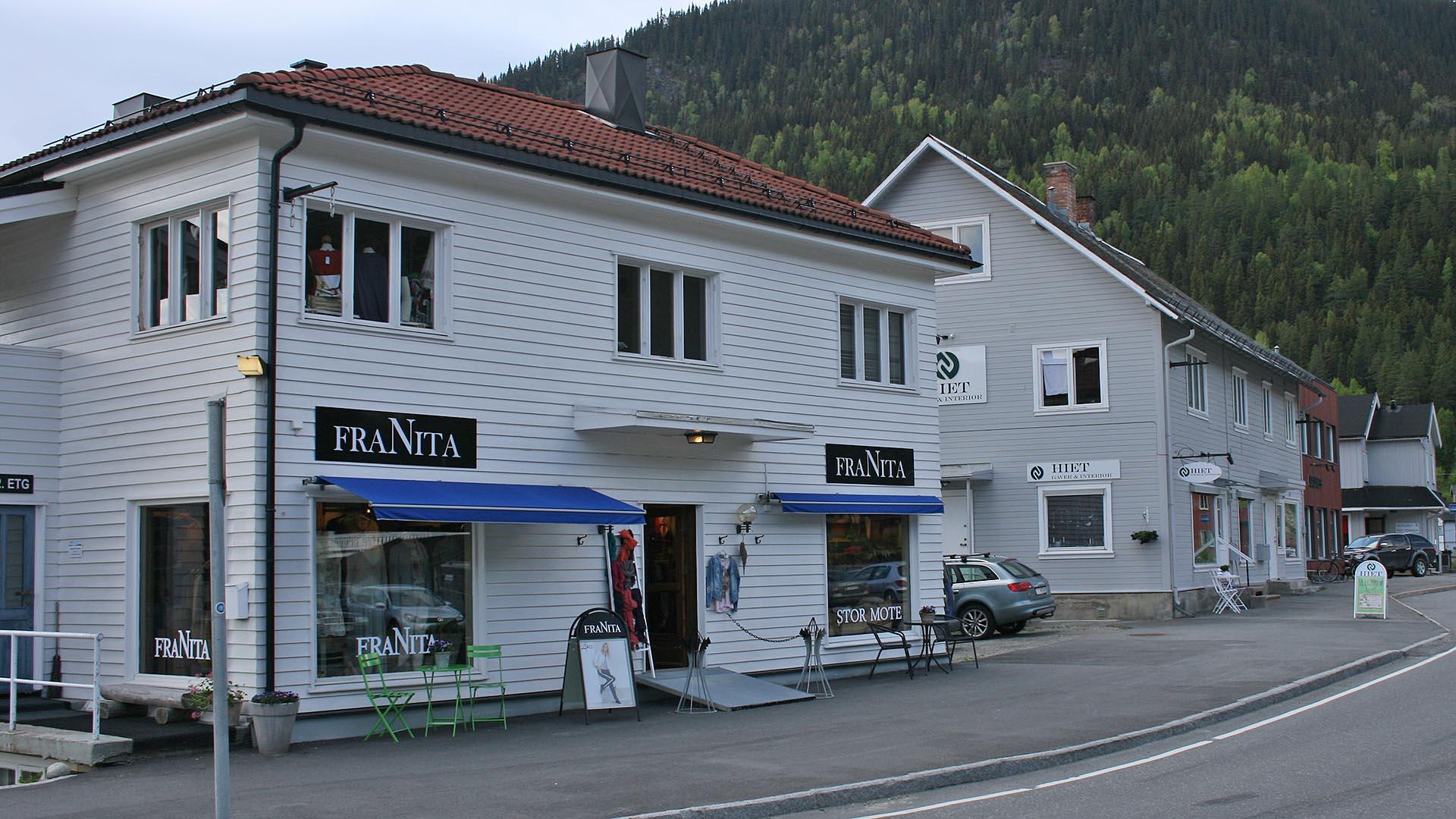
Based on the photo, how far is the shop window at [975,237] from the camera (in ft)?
104

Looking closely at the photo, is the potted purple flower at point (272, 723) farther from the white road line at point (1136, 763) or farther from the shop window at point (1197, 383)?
the shop window at point (1197, 383)

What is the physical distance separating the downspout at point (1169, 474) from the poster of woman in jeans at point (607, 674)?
17.6m

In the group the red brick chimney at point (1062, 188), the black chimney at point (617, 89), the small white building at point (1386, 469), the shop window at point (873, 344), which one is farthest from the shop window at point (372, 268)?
the small white building at point (1386, 469)

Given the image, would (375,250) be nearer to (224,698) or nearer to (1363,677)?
(224,698)

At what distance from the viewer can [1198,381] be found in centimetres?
3253

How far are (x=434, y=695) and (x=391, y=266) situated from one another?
4315mm

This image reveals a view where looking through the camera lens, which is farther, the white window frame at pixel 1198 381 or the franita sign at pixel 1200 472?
the white window frame at pixel 1198 381

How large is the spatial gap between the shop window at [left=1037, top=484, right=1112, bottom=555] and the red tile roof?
1126 cm

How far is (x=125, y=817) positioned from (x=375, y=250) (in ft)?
21.3

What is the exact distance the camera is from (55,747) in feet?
39.0

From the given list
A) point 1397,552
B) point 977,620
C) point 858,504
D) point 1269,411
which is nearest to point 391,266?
point 858,504

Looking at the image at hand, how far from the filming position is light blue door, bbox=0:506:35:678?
14445 millimetres

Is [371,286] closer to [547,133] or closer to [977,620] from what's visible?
[547,133]

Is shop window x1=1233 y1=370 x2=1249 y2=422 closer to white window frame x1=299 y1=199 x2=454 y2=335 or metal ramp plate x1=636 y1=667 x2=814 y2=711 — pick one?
metal ramp plate x1=636 y1=667 x2=814 y2=711
